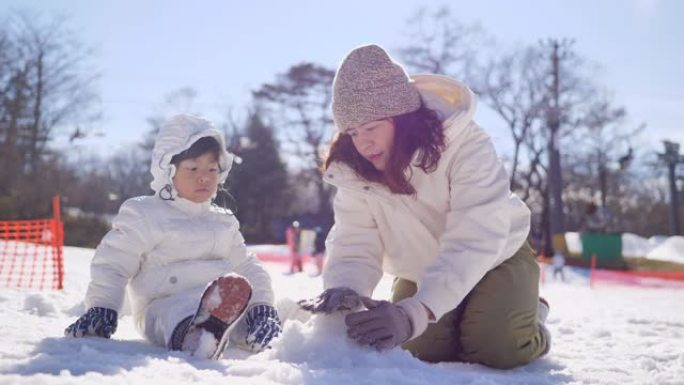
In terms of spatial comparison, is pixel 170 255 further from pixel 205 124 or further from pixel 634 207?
pixel 634 207

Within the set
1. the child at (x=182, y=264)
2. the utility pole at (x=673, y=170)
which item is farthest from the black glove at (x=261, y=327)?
the utility pole at (x=673, y=170)

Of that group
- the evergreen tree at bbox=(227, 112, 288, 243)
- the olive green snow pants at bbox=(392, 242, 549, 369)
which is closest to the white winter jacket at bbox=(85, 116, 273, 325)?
the olive green snow pants at bbox=(392, 242, 549, 369)

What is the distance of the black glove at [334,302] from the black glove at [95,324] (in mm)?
731

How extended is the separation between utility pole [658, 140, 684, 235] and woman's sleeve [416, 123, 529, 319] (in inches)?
898

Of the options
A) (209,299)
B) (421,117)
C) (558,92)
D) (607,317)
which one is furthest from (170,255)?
(558,92)

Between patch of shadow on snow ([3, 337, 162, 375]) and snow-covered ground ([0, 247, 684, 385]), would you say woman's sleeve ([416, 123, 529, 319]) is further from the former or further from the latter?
patch of shadow on snow ([3, 337, 162, 375])

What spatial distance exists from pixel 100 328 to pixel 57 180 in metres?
19.3

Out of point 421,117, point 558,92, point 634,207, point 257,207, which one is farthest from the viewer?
point 634,207

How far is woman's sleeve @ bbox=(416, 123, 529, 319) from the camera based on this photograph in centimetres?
198

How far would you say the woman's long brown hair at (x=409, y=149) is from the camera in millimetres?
2199

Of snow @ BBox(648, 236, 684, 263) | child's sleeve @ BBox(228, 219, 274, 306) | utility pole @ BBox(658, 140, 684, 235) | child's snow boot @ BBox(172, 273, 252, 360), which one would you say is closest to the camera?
child's snow boot @ BBox(172, 273, 252, 360)

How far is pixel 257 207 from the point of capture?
96.5 feet

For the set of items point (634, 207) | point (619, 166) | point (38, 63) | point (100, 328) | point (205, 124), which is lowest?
point (634, 207)

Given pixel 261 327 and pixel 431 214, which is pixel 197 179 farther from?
pixel 431 214
